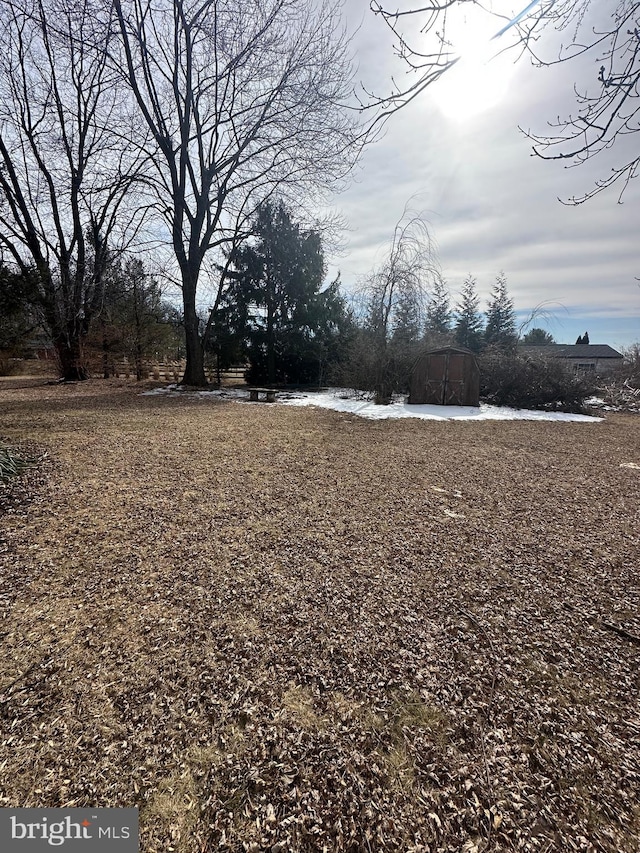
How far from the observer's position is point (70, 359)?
1325 centimetres

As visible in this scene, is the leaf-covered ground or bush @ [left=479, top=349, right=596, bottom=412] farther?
bush @ [left=479, top=349, right=596, bottom=412]

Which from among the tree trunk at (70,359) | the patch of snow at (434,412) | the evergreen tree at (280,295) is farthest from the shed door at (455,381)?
the tree trunk at (70,359)

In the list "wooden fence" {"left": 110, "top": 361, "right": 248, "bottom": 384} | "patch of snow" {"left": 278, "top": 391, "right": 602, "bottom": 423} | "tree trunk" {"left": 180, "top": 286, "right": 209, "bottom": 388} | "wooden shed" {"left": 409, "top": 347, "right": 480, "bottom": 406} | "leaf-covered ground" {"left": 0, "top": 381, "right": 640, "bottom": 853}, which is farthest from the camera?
"wooden fence" {"left": 110, "top": 361, "right": 248, "bottom": 384}

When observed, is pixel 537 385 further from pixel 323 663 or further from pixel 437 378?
pixel 323 663

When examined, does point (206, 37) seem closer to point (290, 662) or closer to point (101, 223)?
A: point (101, 223)

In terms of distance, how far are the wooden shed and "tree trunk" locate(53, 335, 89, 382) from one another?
1208 cm

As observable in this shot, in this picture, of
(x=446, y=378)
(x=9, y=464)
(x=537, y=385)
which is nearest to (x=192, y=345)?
(x=446, y=378)

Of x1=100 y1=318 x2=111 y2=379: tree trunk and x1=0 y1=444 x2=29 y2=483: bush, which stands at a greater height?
x1=100 y1=318 x2=111 y2=379: tree trunk

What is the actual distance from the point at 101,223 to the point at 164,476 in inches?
503

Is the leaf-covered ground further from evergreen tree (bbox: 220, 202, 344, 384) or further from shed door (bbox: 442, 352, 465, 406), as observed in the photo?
evergreen tree (bbox: 220, 202, 344, 384)

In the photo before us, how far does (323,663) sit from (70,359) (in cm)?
1534

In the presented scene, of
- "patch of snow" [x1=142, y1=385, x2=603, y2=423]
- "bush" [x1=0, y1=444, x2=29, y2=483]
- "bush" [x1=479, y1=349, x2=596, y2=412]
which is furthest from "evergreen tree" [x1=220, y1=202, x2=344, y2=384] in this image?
"bush" [x1=0, y1=444, x2=29, y2=483]

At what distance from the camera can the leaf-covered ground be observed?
115cm

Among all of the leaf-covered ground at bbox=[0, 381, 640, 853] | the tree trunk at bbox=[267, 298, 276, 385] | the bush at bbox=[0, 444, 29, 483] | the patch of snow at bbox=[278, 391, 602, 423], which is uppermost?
the tree trunk at bbox=[267, 298, 276, 385]
